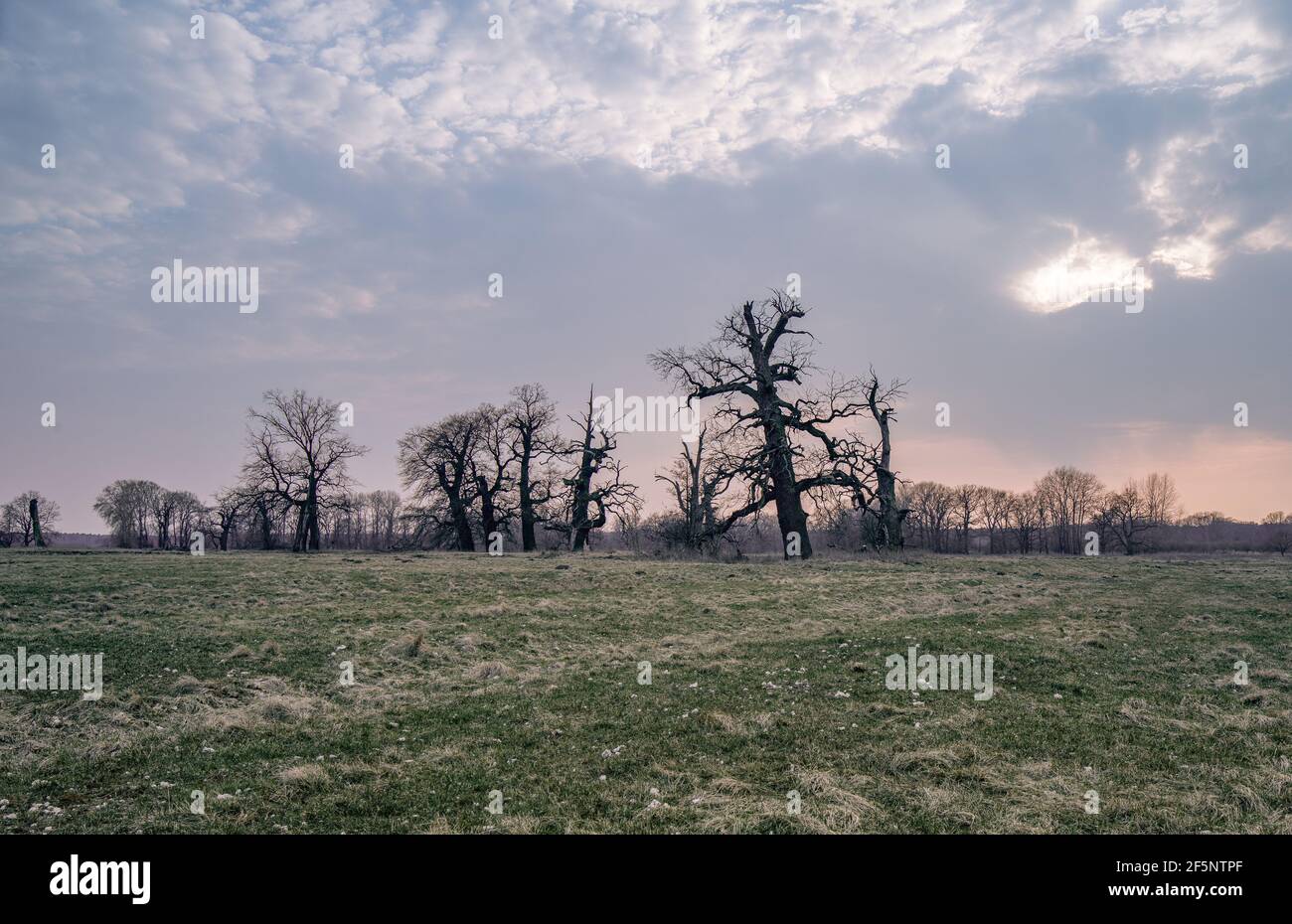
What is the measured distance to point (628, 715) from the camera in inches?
470

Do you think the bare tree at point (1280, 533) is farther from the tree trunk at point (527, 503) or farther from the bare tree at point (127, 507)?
the bare tree at point (127, 507)

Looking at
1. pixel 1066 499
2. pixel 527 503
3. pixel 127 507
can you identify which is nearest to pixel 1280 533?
pixel 1066 499

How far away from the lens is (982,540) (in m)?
115

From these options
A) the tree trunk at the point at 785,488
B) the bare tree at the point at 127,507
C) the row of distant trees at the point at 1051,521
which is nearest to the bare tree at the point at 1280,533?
the row of distant trees at the point at 1051,521

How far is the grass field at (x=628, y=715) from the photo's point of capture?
26.0ft

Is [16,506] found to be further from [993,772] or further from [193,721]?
[993,772]

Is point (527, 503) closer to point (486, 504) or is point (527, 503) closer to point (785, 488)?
point (486, 504)

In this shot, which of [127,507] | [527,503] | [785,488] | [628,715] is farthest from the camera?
[127,507]

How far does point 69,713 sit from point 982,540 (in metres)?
124

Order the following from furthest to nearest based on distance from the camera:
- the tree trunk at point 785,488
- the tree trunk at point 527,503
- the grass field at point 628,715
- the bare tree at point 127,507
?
the bare tree at point 127,507, the tree trunk at point 527,503, the tree trunk at point 785,488, the grass field at point 628,715

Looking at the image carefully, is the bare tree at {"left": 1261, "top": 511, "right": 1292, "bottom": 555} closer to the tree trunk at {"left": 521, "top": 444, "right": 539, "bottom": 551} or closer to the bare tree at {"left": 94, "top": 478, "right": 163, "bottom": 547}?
the tree trunk at {"left": 521, "top": 444, "right": 539, "bottom": 551}

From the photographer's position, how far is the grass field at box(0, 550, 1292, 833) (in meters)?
7.92

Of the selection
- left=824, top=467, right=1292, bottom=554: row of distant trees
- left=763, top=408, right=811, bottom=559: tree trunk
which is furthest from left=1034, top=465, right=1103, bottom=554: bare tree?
left=763, top=408, right=811, bottom=559: tree trunk
